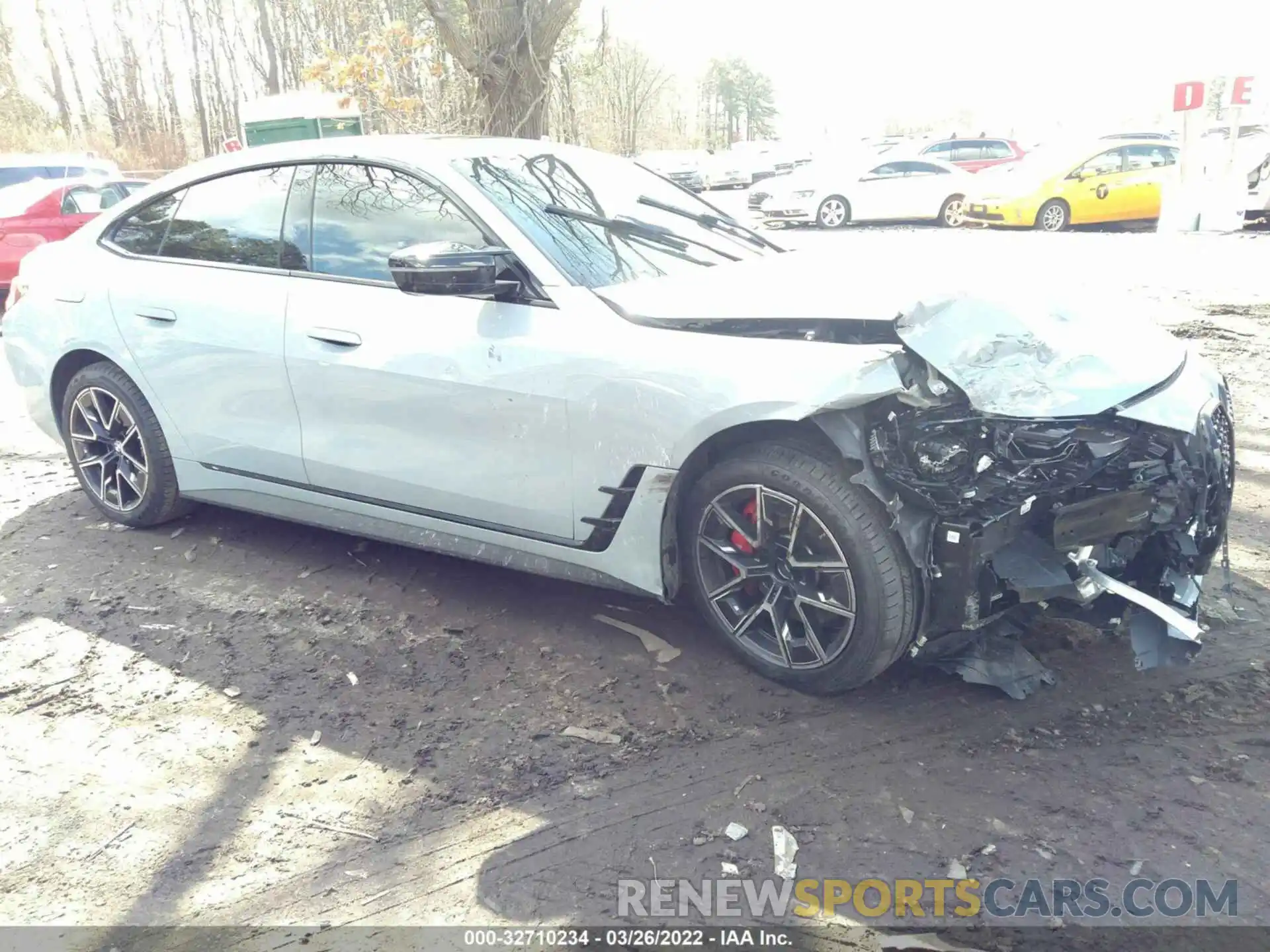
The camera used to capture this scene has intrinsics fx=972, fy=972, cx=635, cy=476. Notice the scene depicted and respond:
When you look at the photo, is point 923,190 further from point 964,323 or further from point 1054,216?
point 964,323

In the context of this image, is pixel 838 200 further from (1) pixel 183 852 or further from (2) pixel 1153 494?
(1) pixel 183 852

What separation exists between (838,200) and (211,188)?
1604 centimetres

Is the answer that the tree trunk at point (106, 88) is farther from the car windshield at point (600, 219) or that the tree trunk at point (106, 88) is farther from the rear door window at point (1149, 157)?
the car windshield at point (600, 219)

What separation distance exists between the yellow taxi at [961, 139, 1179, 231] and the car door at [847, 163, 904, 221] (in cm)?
229

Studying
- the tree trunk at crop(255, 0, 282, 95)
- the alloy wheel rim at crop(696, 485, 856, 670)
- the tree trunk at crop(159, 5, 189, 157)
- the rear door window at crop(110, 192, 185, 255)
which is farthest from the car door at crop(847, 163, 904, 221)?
the tree trunk at crop(159, 5, 189, 157)

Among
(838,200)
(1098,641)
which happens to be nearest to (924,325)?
(1098,641)

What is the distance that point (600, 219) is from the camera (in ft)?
12.6

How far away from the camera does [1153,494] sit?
2.92 meters

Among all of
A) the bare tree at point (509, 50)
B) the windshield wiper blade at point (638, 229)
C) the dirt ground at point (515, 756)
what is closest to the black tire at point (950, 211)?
the bare tree at point (509, 50)

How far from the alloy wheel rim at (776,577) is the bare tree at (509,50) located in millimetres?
5973

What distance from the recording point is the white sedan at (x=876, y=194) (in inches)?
709

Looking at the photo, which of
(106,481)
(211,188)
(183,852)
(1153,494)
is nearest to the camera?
(183,852)

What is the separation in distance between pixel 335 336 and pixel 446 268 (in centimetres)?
80

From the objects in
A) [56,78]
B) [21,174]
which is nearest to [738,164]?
[56,78]
